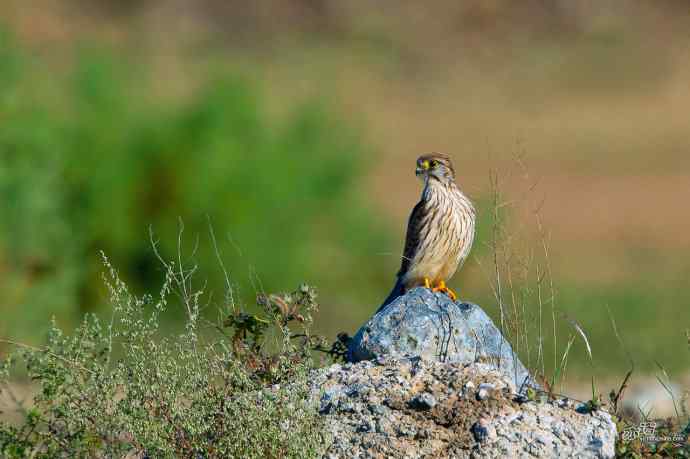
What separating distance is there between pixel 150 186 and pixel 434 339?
29.6ft

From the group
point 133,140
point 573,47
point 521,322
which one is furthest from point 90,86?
point 573,47

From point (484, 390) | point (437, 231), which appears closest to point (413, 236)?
point (437, 231)

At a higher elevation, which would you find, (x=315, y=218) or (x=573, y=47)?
(x=573, y=47)

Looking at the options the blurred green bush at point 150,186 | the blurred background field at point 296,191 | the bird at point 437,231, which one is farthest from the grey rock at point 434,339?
the blurred green bush at point 150,186

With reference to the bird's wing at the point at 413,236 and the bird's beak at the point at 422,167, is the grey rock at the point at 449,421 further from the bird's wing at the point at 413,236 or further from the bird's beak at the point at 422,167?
the bird's beak at the point at 422,167

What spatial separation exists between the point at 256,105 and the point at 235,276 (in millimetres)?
3124

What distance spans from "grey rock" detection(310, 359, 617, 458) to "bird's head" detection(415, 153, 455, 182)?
200cm

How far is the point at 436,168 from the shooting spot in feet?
21.2

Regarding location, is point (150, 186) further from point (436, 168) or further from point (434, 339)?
point (434, 339)

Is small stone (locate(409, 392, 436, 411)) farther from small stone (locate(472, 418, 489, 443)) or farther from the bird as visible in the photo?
the bird

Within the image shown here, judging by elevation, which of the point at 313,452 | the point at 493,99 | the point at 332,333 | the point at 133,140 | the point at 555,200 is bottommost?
the point at 313,452

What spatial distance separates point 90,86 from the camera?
13.5 meters

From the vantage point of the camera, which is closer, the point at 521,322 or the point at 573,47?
the point at 521,322

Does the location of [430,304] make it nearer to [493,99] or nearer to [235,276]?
[235,276]
